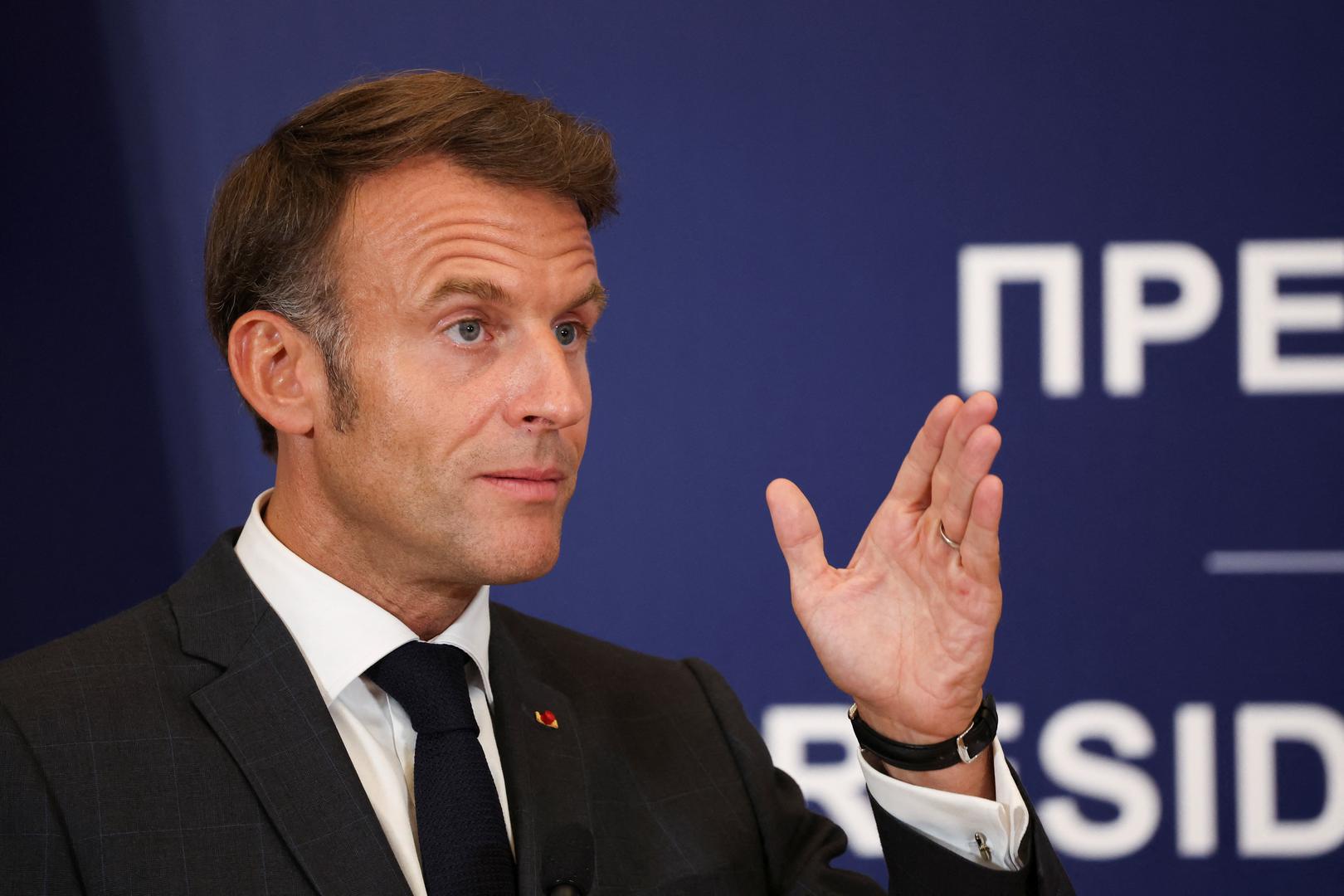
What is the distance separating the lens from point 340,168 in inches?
76.4

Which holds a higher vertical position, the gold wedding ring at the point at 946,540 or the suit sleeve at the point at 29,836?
the gold wedding ring at the point at 946,540

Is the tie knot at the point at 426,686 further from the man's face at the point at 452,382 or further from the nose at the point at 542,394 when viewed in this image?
the nose at the point at 542,394

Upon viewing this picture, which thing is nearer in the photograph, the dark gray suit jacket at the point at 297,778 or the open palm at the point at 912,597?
the dark gray suit jacket at the point at 297,778

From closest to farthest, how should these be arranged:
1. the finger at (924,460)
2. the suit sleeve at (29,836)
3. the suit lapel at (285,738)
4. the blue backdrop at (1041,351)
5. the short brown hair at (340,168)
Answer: the suit sleeve at (29,836)
the suit lapel at (285,738)
the finger at (924,460)
the short brown hair at (340,168)
the blue backdrop at (1041,351)

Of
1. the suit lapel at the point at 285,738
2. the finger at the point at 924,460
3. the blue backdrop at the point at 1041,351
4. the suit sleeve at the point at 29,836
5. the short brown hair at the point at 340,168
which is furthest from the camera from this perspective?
the blue backdrop at the point at 1041,351

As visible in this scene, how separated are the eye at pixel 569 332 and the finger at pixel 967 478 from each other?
534 millimetres

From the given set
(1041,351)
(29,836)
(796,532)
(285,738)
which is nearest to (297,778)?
(285,738)

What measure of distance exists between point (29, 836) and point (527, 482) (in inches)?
26.8

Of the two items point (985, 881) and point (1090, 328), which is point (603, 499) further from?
point (985, 881)

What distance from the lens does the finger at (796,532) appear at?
1.88m

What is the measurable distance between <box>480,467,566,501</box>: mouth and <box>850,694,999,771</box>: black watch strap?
50 cm

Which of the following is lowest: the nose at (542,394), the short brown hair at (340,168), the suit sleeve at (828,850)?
the suit sleeve at (828,850)

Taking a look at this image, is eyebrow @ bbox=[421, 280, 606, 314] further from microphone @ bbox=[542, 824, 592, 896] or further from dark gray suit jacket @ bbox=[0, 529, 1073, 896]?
microphone @ bbox=[542, 824, 592, 896]

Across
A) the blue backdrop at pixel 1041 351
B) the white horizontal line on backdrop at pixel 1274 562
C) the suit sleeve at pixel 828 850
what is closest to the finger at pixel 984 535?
the suit sleeve at pixel 828 850
